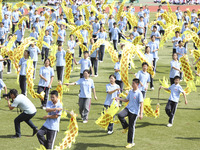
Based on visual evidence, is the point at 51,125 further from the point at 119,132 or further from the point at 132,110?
the point at 119,132

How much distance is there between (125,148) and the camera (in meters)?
10.5

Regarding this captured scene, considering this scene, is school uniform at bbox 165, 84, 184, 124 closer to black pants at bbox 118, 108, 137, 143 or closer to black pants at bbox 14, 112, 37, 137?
black pants at bbox 118, 108, 137, 143

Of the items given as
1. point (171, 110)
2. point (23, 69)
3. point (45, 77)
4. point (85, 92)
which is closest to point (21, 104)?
point (85, 92)

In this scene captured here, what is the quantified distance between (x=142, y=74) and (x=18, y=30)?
36.5 feet

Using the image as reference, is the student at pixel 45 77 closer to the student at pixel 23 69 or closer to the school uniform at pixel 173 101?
the student at pixel 23 69

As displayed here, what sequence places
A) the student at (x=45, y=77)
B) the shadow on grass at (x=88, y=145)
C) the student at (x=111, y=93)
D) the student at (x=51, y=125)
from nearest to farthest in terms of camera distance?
the student at (x=51, y=125) → the shadow on grass at (x=88, y=145) → the student at (x=111, y=93) → the student at (x=45, y=77)

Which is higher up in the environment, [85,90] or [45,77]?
[45,77]

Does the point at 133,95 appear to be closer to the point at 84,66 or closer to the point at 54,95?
the point at 54,95

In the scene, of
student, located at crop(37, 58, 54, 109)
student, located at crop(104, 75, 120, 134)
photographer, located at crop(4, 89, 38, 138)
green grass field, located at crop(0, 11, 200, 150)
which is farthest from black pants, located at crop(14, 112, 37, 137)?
student, located at crop(37, 58, 54, 109)

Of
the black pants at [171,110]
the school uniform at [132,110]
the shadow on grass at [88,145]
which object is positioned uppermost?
the school uniform at [132,110]

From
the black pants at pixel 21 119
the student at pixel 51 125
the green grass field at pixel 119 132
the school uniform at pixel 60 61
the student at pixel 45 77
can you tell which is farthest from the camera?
the school uniform at pixel 60 61

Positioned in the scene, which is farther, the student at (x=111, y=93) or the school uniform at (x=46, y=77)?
the school uniform at (x=46, y=77)

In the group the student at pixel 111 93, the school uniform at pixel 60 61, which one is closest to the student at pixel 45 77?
the school uniform at pixel 60 61

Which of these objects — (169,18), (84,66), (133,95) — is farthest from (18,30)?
(133,95)
